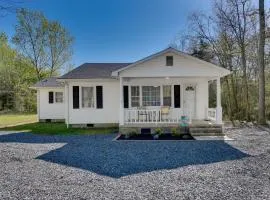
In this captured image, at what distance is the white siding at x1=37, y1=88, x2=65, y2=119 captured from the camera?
20.1 meters

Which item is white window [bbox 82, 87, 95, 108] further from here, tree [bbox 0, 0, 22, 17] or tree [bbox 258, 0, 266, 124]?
tree [bbox 258, 0, 266, 124]

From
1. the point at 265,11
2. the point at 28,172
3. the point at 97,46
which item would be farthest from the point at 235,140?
the point at 97,46

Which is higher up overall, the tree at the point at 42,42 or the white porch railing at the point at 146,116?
the tree at the point at 42,42

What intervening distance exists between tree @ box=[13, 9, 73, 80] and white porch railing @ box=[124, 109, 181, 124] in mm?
24166

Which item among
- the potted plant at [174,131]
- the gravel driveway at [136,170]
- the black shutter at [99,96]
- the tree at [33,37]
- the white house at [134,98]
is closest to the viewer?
the gravel driveway at [136,170]

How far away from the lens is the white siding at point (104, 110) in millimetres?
15453

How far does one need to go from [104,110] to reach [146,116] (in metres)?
2.89

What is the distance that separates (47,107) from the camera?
20125 millimetres

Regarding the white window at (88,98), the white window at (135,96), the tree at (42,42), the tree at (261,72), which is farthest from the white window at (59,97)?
the tree at (42,42)

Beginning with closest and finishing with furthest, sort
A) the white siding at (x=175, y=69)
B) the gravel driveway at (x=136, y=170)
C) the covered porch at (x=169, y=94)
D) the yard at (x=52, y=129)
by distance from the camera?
1. the gravel driveway at (x=136, y=170)
2. the white siding at (x=175, y=69)
3. the yard at (x=52, y=129)
4. the covered porch at (x=169, y=94)

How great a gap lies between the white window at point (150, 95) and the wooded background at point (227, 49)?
6.88 m

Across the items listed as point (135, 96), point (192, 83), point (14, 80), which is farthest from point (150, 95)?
point (14, 80)

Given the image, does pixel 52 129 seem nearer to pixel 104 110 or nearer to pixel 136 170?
pixel 104 110

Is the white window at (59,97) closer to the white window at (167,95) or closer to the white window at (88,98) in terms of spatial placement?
the white window at (88,98)
